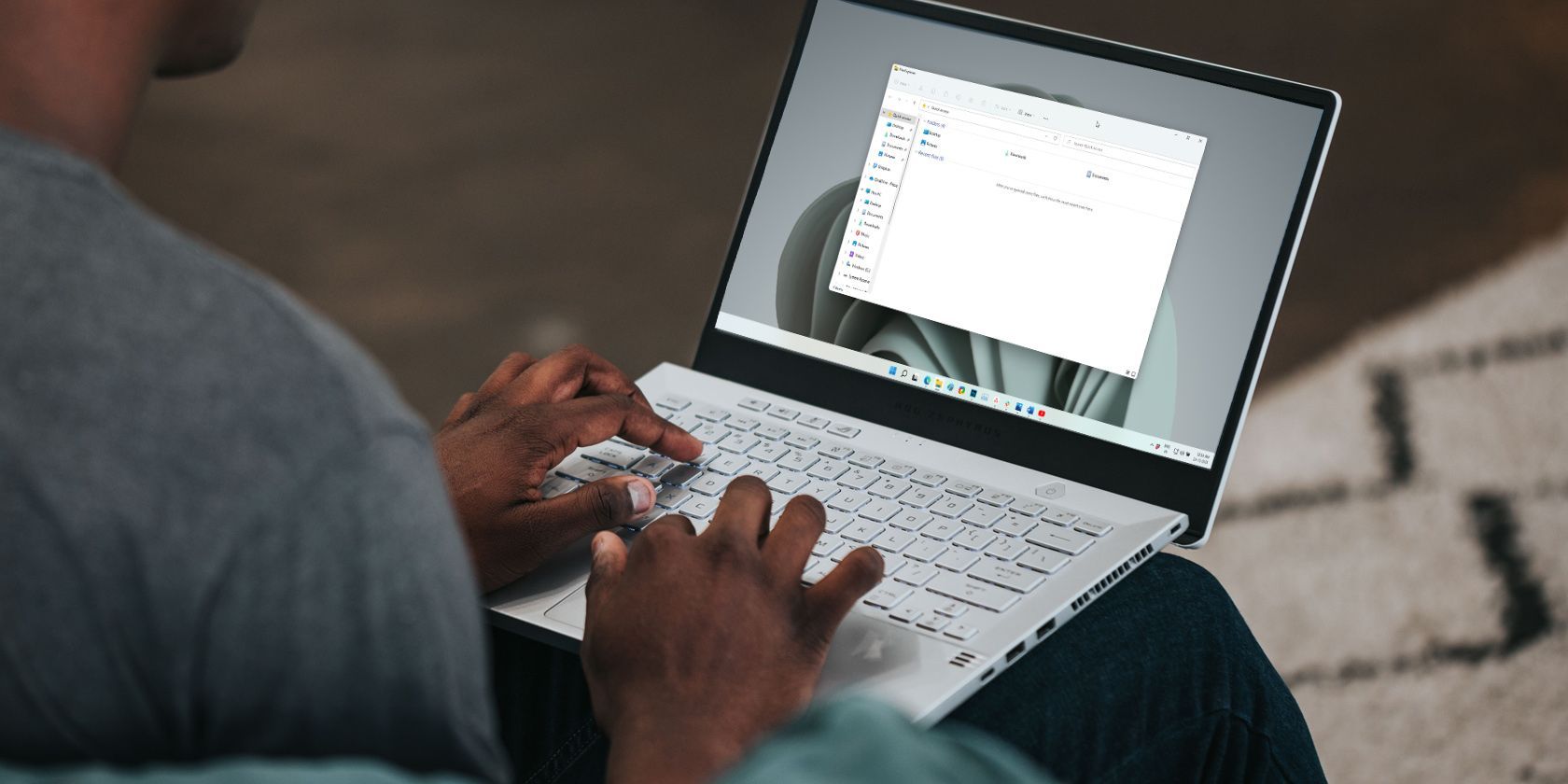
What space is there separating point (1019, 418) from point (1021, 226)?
14cm

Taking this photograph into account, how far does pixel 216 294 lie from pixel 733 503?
0.33 meters

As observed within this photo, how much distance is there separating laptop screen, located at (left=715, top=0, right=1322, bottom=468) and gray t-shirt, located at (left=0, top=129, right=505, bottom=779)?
58 centimetres

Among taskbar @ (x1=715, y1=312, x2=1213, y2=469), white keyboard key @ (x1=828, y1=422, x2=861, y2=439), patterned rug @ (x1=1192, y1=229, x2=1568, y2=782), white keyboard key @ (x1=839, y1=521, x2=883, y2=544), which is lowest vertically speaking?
patterned rug @ (x1=1192, y1=229, x2=1568, y2=782)

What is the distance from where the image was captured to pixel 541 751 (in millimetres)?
822

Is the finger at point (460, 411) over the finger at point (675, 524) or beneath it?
beneath

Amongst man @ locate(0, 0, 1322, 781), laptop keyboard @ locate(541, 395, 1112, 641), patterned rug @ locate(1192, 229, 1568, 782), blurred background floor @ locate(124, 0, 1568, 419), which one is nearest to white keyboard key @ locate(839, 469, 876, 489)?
laptop keyboard @ locate(541, 395, 1112, 641)

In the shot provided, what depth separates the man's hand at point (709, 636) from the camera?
0.61 metres

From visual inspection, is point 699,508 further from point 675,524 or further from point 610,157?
point 610,157

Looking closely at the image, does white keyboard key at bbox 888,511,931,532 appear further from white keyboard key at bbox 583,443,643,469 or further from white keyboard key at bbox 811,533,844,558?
white keyboard key at bbox 583,443,643,469

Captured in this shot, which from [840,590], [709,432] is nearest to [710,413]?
[709,432]

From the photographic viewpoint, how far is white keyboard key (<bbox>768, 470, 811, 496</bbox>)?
0.90 m

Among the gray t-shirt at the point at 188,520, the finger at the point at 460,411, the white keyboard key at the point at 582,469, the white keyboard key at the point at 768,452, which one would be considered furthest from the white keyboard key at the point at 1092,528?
the gray t-shirt at the point at 188,520

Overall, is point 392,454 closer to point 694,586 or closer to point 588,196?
point 694,586

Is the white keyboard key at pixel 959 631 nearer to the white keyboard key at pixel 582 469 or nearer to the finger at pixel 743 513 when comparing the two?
the finger at pixel 743 513
